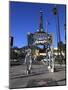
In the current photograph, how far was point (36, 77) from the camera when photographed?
3.42 meters

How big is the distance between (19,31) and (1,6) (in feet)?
1.18

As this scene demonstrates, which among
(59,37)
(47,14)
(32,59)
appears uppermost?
(47,14)

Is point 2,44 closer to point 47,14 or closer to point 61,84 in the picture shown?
point 47,14

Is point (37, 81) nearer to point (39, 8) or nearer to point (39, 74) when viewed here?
point (39, 74)

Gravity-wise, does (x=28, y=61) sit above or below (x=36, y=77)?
above

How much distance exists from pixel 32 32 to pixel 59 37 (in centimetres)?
34

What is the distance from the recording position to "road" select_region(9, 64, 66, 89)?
3359 mm

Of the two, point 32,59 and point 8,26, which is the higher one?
point 8,26

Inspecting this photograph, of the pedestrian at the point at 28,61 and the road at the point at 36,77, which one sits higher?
the pedestrian at the point at 28,61

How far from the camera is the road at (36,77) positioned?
3.36m

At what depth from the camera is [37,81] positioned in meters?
3.43

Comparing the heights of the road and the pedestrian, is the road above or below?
below

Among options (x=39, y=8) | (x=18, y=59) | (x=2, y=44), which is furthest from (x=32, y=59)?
(x=39, y=8)

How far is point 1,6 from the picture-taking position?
10.9 ft
